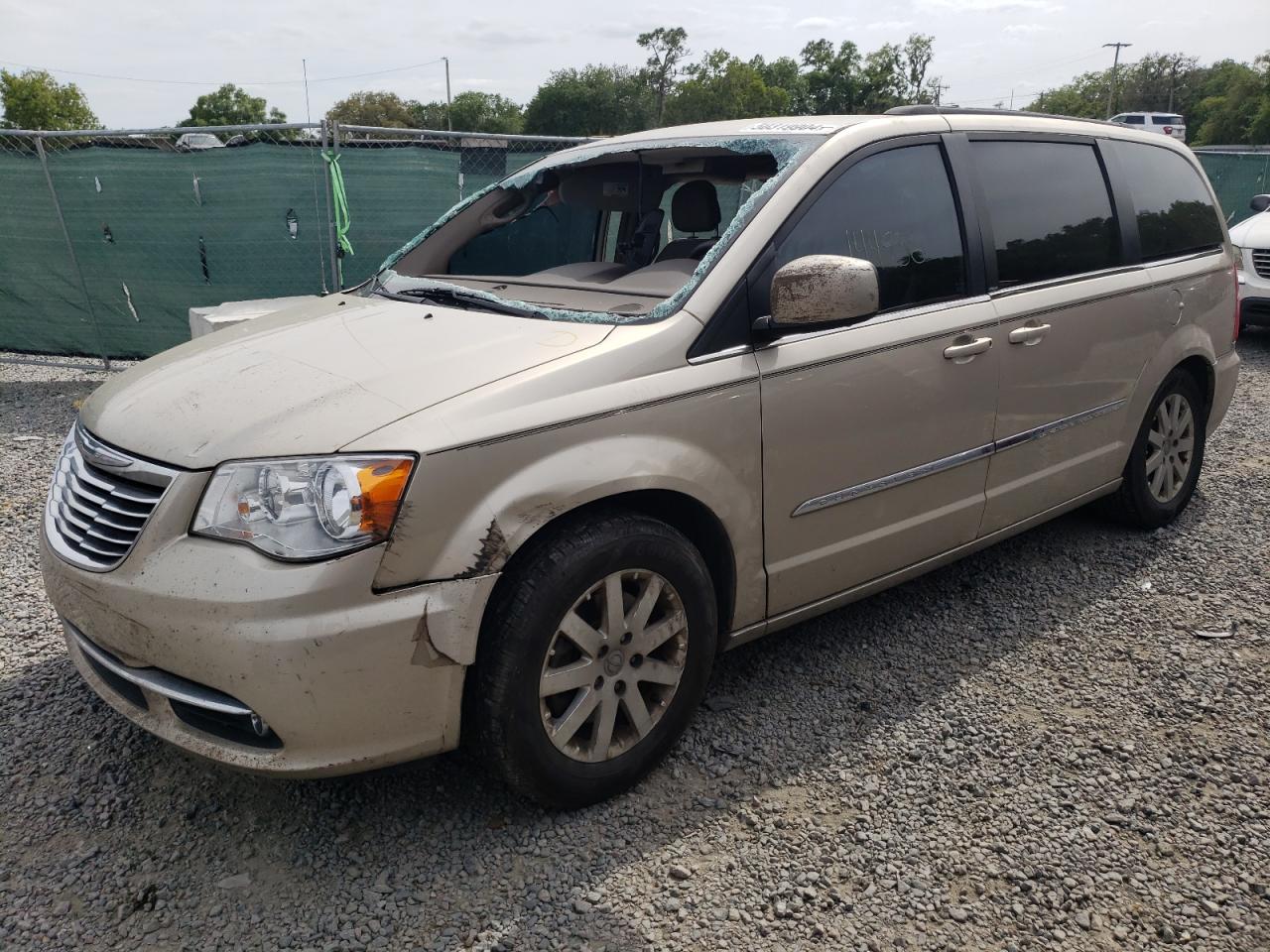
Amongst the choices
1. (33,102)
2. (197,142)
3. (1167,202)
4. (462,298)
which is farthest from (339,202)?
(33,102)

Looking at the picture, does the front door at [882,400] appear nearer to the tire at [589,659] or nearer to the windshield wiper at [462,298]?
the tire at [589,659]

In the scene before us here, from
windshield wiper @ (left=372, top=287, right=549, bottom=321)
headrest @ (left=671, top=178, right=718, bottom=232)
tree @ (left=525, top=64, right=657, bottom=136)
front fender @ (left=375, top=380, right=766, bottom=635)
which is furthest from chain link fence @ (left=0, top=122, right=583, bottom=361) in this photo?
tree @ (left=525, top=64, right=657, bottom=136)

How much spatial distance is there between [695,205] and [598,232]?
545 millimetres

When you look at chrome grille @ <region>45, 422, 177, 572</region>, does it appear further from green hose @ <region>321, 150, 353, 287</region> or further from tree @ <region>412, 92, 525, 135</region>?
tree @ <region>412, 92, 525, 135</region>

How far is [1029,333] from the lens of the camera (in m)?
3.46

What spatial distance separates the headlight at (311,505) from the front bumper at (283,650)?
0.12 ft

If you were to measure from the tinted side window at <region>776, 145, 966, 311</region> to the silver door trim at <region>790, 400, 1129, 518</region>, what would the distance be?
21.3 inches

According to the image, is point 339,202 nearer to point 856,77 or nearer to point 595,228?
point 595,228

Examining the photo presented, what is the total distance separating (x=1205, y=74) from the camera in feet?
280

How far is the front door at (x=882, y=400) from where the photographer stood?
112 inches

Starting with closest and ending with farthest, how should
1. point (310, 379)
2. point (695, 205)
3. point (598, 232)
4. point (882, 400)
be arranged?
point (310, 379) < point (882, 400) < point (695, 205) < point (598, 232)

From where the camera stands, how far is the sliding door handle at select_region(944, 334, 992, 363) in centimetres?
319

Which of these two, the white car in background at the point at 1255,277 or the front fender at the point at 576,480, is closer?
→ the front fender at the point at 576,480

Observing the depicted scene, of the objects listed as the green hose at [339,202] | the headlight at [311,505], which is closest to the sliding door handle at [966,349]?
the headlight at [311,505]
